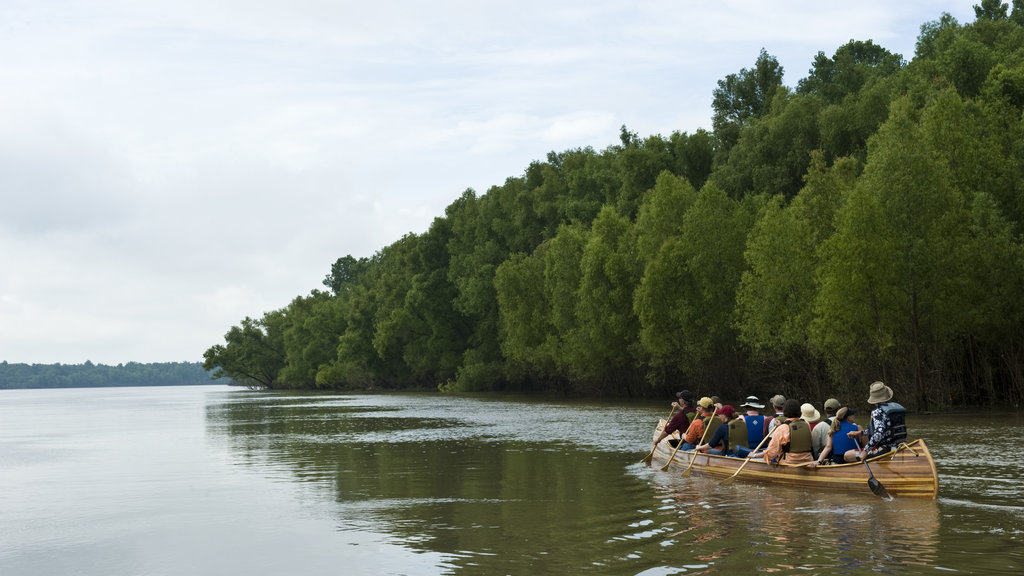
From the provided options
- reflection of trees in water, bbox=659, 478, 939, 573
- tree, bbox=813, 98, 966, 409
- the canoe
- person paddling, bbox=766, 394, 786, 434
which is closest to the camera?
reflection of trees in water, bbox=659, 478, 939, 573

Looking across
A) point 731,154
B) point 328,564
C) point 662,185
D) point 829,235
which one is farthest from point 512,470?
point 731,154

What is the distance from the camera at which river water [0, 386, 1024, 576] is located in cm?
1493

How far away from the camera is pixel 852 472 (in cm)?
2077

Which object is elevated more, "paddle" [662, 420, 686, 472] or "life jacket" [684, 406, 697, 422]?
"life jacket" [684, 406, 697, 422]

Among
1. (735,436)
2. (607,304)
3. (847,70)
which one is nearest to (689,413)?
(735,436)

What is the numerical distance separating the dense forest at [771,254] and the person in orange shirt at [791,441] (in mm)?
25196

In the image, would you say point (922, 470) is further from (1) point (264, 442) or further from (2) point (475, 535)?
(1) point (264, 442)

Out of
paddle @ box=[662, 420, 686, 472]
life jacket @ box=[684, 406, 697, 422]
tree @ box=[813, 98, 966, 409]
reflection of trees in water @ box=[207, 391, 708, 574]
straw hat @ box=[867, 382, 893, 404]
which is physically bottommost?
reflection of trees in water @ box=[207, 391, 708, 574]

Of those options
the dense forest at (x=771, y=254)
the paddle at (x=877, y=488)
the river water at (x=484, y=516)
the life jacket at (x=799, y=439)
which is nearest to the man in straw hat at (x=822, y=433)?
the life jacket at (x=799, y=439)

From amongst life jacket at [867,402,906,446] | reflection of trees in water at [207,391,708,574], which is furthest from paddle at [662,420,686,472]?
life jacket at [867,402,906,446]

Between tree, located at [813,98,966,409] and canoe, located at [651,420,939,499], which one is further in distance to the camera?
tree, located at [813,98,966,409]

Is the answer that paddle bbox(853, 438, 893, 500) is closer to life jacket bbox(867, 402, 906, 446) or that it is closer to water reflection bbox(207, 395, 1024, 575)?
water reflection bbox(207, 395, 1024, 575)

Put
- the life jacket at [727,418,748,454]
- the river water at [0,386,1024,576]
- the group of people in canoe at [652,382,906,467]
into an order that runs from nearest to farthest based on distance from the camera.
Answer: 1. the river water at [0,386,1024,576]
2. the group of people in canoe at [652,382,906,467]
3. the life jacket at [727,418,748,454]

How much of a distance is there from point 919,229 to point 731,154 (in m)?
33.5
